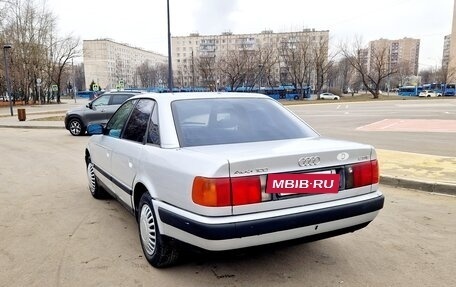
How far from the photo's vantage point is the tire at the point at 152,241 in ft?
10.7

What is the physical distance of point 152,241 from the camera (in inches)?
135

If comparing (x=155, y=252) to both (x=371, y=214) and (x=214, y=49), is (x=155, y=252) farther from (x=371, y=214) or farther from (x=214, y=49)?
(x=214, y=49)

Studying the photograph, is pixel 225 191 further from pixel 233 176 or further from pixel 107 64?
pixel 107 64

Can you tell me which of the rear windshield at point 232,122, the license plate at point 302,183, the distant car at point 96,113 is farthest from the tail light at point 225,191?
the distant car at point 96,113

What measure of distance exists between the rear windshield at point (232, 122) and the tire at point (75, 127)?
12.7m

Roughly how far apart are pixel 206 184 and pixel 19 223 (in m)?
3.25

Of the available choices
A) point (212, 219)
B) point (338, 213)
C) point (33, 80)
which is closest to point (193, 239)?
point (212, 219)

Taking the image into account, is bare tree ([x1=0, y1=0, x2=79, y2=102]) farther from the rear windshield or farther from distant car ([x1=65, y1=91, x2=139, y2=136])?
the rear windshield

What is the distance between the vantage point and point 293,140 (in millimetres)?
3514

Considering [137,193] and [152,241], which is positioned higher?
[137,193]

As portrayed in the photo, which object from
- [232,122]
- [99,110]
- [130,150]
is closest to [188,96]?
[232,122]

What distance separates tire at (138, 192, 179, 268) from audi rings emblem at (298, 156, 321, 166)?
126 cm

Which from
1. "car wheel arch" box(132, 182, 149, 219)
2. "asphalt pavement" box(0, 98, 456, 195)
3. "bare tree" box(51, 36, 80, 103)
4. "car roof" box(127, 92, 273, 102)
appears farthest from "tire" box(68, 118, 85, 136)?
"bare tree" box(51, 36, 80, 103)

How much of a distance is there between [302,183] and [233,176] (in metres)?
0.58
